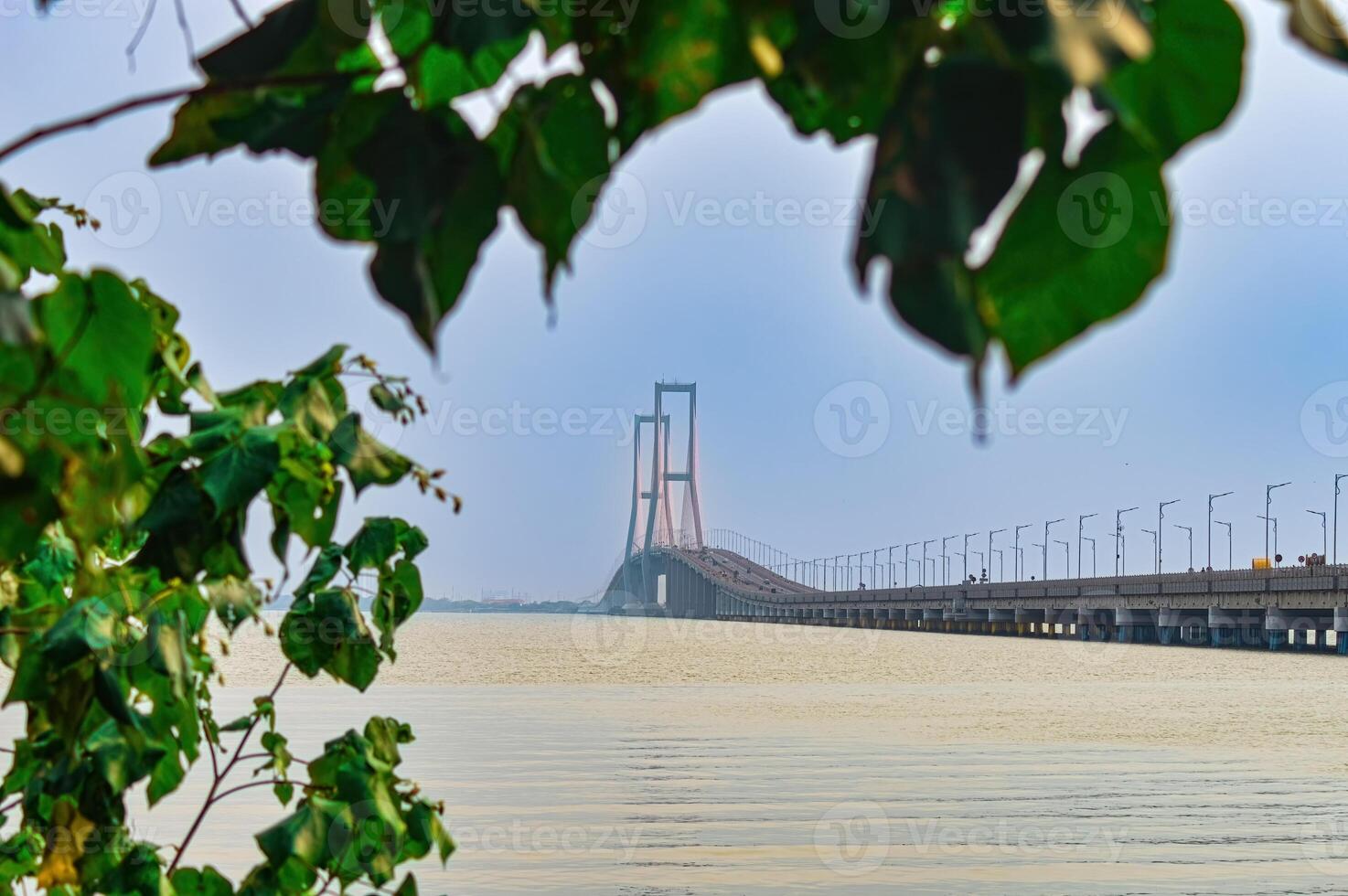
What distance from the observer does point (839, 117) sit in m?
0.72

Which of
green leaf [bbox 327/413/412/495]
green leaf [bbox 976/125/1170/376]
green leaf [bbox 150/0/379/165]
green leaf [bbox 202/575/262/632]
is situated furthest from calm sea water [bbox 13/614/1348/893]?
green leaf [bbox 976/125/1170/376]

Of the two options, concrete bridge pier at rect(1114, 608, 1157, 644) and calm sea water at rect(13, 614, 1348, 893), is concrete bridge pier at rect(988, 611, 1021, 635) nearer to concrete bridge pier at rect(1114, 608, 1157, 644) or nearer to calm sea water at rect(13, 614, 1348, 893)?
concrete bridge pier at rect(1114, 608, 1157, 644)

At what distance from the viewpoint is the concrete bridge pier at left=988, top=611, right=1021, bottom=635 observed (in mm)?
84875

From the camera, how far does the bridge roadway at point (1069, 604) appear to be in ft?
176

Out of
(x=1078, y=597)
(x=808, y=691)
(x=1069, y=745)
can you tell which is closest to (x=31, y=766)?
(x=1069, y=745)

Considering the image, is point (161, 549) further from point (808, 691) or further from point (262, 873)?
point (808, 691)

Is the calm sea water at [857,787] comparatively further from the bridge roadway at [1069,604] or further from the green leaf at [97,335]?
the bridge roadway at [1069,604]

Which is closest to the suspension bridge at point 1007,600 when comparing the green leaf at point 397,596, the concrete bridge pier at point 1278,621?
the concrete bridge pier at point 1278,621

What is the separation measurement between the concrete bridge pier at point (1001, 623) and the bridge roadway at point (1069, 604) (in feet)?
0.25

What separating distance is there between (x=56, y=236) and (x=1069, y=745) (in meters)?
16.9

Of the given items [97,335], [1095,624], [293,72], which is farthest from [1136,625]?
[293,72]

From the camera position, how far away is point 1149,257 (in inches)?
19.9

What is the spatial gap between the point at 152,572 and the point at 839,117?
1287mm

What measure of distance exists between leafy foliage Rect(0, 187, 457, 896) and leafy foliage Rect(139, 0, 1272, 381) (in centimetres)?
16
